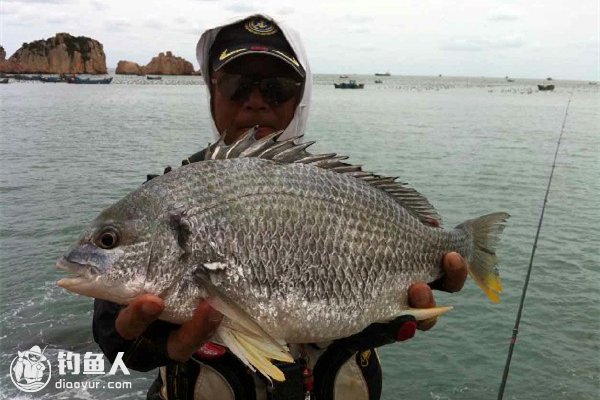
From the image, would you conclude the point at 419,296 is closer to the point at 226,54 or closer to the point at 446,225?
the point at 226,54

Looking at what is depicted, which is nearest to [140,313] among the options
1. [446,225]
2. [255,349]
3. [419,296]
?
[255,349]

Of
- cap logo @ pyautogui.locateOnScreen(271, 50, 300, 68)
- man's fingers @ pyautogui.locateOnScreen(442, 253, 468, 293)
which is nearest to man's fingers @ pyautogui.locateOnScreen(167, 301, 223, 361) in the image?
man's fingers @ pyautogui.locateOnScreen(442, 253, 468, 293)

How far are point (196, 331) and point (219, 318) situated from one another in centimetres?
10

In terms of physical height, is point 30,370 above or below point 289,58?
below

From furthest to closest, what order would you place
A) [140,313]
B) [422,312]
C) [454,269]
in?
[454,269], [422,312], [140,313]

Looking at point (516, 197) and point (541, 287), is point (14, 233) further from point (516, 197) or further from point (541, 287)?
point (516, 197)

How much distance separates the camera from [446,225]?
11.3 meters

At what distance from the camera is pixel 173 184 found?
2086 millimetres

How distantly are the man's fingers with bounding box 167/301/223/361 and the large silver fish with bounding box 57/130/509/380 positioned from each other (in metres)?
0.03

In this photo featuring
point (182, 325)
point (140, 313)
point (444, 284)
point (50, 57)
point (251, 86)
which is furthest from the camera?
point (50, 57)

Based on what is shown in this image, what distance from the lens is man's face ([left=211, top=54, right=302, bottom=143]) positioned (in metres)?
3.02

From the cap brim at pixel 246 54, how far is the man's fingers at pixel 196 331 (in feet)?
4.80

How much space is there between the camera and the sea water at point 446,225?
6.64 m

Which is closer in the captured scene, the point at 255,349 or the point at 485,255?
the point at 255,349
